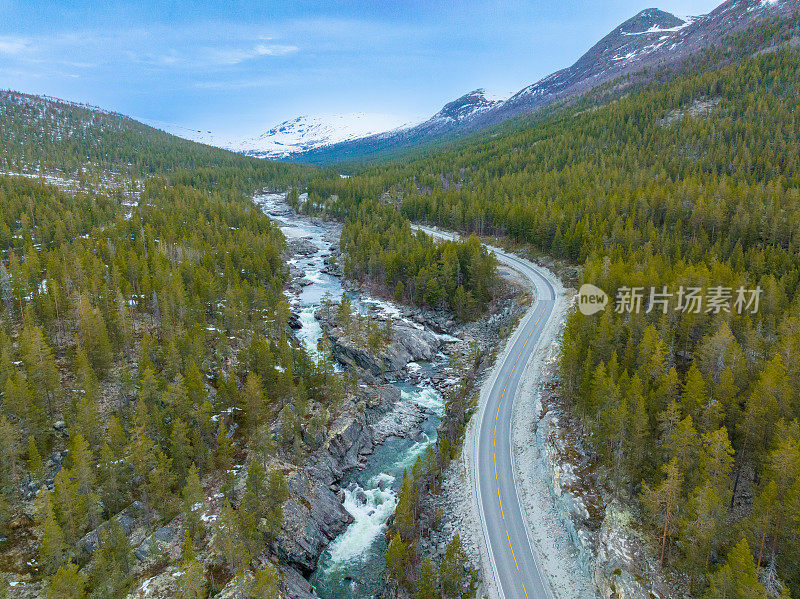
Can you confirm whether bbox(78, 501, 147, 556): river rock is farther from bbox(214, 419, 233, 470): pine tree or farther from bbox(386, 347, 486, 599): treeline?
bbox(386, 347, 486, 599): treeline

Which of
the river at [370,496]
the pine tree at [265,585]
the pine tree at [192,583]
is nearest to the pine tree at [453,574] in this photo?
the river at [370,496]

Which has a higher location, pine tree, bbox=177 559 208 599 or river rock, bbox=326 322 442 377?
pine tree, bbox=177 559 208 599

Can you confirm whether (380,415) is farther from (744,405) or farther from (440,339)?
(744,405)

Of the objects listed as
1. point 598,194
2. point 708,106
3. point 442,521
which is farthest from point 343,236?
point 708,106

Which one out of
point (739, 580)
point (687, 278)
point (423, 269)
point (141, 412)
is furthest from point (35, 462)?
point (687, 278)

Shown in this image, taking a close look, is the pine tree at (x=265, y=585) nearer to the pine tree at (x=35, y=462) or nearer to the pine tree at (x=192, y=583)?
the pine tree at (x=192, y=583)

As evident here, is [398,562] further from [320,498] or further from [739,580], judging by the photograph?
[739,580]

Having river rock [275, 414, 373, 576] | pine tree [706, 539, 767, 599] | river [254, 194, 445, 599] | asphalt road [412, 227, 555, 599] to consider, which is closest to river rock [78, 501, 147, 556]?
A: river rock [275, 414, 373, 576]
